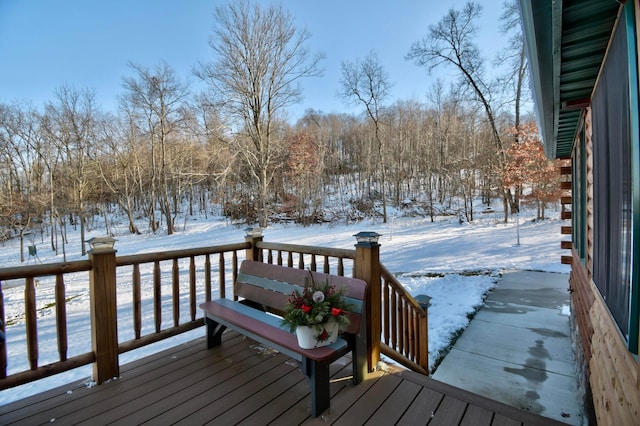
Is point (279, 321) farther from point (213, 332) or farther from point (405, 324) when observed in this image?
point (405, 324)

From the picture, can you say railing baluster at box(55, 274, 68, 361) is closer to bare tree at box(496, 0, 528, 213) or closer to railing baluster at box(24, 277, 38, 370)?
railing baluster at box(24, 277, 38, 370)

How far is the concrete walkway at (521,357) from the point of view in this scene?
3025 mm

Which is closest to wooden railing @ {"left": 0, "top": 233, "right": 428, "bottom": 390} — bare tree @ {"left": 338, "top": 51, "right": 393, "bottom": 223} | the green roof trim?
the green roof trim

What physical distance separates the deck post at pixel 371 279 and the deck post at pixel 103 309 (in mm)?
1969

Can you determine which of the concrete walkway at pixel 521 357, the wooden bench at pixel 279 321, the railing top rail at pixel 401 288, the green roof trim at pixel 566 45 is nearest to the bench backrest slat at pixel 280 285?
the wooden bench at pixel 279 321

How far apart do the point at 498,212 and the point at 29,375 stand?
1980 centimetres

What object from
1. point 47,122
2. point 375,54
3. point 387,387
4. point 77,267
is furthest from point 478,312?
point 47,122

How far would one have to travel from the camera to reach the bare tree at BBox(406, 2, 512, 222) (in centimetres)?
1567

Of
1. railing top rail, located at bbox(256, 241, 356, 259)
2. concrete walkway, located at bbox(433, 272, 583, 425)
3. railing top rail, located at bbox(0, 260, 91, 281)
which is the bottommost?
concrete walkway, located at bbox(433, 272, 583, 425)

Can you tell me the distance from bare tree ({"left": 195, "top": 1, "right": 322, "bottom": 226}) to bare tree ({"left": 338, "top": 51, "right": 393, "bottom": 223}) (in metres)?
2.93

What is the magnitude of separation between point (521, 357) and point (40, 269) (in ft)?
16.4

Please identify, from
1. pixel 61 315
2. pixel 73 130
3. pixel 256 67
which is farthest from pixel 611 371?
pixel 73 130

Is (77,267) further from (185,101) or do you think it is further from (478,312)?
Answer: (185,101)

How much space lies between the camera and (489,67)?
53.4 feet
